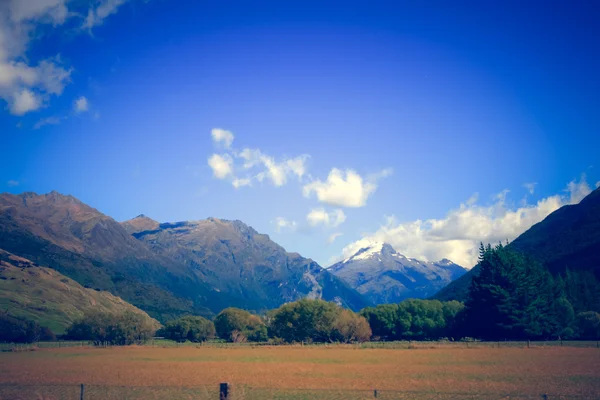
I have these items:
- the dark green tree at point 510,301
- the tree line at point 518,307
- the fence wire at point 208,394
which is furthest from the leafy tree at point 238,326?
the fence wire at point 208,394

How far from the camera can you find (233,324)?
570ft

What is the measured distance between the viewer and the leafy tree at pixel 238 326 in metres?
171

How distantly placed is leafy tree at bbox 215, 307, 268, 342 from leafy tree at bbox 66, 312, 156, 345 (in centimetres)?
3175

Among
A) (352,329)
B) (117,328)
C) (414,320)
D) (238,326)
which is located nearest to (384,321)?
(414,320)

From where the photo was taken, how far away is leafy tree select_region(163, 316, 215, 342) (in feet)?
552

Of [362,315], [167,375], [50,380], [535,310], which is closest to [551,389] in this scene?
[167,375]

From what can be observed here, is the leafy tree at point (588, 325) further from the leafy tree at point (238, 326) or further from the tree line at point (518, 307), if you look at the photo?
the leafy tree at point (238, 326)

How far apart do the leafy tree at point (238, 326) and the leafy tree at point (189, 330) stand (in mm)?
6046

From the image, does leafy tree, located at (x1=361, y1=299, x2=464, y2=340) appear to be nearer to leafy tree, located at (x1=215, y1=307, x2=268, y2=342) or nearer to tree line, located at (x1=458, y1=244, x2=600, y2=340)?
tree line, located at (x1=458, y1=244, x2=600, y2=340)

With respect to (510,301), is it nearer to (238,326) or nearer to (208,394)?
(208,394)

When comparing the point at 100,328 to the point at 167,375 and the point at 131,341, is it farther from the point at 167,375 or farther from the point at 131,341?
the point at 167,375

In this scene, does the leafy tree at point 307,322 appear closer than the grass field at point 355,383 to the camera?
No

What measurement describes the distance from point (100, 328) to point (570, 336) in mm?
129615

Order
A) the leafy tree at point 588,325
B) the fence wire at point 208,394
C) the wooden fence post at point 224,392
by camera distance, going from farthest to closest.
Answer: the leafy tree at point 588,325
the fence wire at point 208,394
the wooden fence post at point 224,392
